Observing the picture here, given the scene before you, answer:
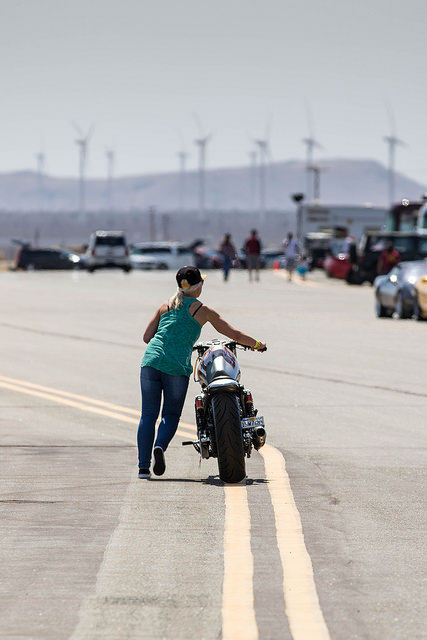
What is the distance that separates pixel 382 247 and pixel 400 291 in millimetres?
17652

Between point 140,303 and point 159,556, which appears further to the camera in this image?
point 140,303

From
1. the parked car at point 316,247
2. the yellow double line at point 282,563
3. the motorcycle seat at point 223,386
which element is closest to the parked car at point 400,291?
the yellow double line at point 282,563

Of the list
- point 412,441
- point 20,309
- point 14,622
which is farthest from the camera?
point 20,309

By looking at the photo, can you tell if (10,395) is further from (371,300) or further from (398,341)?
(371,300)

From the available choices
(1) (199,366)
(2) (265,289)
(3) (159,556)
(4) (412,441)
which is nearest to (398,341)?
(4) (412,441)

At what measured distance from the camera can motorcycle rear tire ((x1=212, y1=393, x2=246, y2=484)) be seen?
341 inches

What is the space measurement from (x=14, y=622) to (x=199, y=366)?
13.1 ft

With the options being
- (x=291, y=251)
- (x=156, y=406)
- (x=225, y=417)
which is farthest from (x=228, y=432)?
(x=291, y=251)

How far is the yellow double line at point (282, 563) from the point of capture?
536cm

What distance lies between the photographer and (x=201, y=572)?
20.7ft

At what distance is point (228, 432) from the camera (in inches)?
342

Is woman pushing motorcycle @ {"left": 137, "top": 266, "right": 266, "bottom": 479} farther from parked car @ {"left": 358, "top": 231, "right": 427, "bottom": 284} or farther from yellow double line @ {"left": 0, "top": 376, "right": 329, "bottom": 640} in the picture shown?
parked car @ {"left": 358, "top": 231, "right": 427, "bottom": 284}

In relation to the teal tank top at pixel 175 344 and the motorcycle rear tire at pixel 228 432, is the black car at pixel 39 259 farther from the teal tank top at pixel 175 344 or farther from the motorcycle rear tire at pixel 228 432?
the motorcycle rear tire at pixel 228 432

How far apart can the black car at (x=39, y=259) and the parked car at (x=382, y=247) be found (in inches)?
1105
